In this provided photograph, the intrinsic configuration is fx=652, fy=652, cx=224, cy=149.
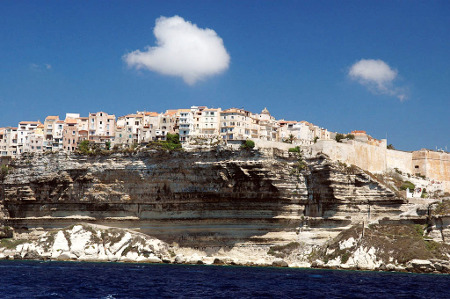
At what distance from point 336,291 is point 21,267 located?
29.4 m

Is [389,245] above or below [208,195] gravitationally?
below

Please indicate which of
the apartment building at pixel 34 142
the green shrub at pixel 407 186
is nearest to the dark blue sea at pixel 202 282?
the green shrub at pixel 407 186

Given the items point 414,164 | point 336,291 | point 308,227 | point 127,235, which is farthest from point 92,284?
point 414,164

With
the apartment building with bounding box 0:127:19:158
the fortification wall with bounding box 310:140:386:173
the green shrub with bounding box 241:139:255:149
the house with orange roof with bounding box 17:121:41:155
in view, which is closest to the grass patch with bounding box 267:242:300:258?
the fortification wall with bounding box 310:140:386:173

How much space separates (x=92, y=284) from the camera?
42.8 meters

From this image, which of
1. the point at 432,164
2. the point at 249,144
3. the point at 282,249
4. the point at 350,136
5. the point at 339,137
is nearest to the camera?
the point at 282,249

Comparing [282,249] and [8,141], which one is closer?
[282,249]

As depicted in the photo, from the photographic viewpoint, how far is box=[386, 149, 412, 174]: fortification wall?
8056cm

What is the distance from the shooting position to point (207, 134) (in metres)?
77.8

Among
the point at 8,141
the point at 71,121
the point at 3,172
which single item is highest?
the point at 71,121

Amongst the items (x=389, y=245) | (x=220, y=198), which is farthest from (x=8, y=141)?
(x=389, y=245)

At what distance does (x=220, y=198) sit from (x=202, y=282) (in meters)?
22.3

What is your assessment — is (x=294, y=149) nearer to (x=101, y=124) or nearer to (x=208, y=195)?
(x=208, y=195)

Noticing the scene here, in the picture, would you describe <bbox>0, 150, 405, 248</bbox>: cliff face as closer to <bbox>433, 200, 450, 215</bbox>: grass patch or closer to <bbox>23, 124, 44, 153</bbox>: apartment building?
<bbox>433, 200, 450, 215</bbox>: grass patch
